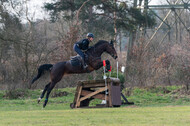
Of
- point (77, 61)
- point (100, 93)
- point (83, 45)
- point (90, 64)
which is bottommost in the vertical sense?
point (100, 93)

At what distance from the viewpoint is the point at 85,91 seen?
14062mm

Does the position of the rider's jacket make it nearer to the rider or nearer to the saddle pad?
the rider

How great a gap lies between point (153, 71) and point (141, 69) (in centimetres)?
107

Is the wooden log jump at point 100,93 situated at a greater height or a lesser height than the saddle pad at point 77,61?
lesser

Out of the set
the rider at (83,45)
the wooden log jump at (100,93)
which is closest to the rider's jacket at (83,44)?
the rider at (83,45)

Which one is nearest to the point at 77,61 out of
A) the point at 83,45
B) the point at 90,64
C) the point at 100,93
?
the point at 90,64

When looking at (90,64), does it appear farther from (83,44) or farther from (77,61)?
(83,44)

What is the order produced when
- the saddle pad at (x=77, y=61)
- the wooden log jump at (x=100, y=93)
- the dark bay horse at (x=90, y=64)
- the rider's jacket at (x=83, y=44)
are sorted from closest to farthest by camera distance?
the wooden log jump at (x=100, y=93)
the rider's jacket at (x=83, y=44)
the dark bay horse at (x=90, y=64)
the saddle pad at (x=77, y=61)

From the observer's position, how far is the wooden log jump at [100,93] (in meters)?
13.2

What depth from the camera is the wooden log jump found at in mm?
13211

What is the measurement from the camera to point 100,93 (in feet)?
45.5

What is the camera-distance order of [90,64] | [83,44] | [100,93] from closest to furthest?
[83,44]
[90,64]
[100,93]

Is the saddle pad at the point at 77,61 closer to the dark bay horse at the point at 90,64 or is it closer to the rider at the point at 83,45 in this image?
the dark bay horse at the point at 90,64

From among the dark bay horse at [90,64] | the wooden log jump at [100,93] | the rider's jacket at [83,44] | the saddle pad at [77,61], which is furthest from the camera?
the saddle pad at [77,61]
